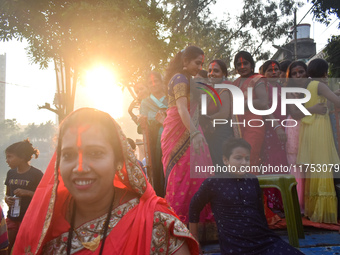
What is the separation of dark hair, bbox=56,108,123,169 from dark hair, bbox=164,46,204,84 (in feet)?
6.28

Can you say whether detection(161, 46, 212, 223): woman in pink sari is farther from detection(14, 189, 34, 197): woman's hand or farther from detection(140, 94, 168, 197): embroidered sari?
detection(14, 189, 34, 197): woman's hand

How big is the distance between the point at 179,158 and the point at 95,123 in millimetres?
1809

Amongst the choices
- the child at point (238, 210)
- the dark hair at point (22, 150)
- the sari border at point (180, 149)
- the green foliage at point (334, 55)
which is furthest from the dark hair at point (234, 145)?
the green foliage at point (334, 55)

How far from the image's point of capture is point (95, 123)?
1.52 meters

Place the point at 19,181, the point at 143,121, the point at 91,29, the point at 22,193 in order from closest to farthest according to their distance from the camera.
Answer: the point at 22,193, the point at 19,181, the point at 143,121, the point at 91,29

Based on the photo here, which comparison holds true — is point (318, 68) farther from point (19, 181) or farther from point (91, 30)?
point (91, 30)

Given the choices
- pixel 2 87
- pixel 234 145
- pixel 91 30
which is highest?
pixel 2 87

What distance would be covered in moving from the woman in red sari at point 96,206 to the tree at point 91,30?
7.61 m

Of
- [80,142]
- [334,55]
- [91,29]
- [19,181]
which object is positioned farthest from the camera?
[334,55]

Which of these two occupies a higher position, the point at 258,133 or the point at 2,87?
the point at 2,87

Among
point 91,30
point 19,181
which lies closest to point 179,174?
point 19,181

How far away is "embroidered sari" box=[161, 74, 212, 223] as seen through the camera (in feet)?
10.3

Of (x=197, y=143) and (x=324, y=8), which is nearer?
(x=197, y=143)

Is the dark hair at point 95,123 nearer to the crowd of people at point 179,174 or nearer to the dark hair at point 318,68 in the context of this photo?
the crowd of people at point 179,174
